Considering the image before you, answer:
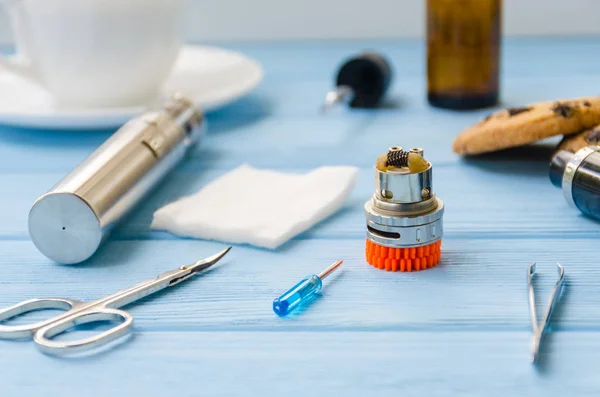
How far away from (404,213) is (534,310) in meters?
0.11

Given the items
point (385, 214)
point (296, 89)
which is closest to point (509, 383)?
point (385, 214)

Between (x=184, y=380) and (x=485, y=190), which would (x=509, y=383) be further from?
(x=485, y=190)

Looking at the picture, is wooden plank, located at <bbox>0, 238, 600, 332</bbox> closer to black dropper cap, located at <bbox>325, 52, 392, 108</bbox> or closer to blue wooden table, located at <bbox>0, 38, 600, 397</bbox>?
blue wooden table, located at <bbox>0, 38, 600, 397</bbox>

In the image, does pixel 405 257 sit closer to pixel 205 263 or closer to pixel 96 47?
pixel 205 263

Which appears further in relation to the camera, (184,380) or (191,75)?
(191,75)

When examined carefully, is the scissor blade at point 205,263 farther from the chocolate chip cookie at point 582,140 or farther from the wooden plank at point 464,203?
the chocolate chip cookie at point 582,140

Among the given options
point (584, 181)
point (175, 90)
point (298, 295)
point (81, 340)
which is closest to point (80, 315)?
point (81, 340)

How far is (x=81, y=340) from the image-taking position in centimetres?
51

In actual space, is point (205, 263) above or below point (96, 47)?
below

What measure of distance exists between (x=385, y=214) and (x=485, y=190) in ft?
0.67

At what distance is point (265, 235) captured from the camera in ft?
2.16

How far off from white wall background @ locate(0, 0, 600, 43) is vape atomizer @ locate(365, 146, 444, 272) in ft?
3.04

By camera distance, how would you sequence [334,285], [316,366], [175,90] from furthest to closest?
1. [175,90]
2. [334,285]
3. [316,366]

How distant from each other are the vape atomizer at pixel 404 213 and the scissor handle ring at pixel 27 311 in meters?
0.21
